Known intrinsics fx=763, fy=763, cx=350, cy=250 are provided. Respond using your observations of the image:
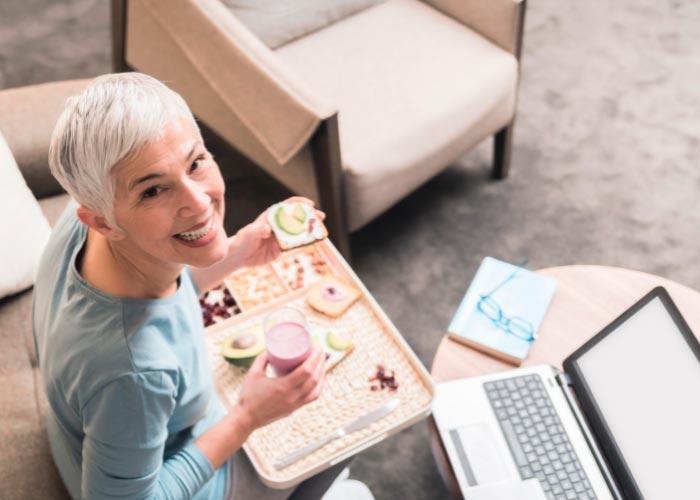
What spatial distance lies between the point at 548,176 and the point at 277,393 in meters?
1.58

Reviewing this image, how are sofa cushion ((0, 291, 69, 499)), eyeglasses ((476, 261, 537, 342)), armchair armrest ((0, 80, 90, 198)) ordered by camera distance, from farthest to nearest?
armchair armrest ((0, 80, 90, 198)) → eyeglasses ((476, 261, 537, 342)) → sofa cushion ((0, 291, 69, 499))

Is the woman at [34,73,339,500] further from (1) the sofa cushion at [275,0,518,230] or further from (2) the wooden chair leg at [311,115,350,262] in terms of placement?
(1) the sofa cushion at [275,0,518,230]

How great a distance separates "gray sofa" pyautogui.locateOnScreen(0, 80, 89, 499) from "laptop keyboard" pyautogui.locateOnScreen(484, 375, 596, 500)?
84 cm

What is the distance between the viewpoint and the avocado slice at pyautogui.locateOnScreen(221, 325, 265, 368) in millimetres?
1442

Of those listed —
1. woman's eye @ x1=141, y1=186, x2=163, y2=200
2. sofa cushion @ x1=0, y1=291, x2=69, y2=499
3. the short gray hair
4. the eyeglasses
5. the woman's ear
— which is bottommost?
sofa cushion @ x1=0, y1=291, x2=69, y2=499

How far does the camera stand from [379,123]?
2.05 m

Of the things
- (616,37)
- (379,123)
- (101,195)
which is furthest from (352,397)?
(616,37)

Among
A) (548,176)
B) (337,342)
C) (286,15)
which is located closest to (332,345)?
(337,342)

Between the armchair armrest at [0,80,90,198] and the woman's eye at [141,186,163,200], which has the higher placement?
the woman's eye at [141,186,163,200]

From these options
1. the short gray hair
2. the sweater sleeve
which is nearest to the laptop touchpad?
the sweater sleeve

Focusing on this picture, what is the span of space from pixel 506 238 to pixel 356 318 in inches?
39.3

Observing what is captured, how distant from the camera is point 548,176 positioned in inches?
101

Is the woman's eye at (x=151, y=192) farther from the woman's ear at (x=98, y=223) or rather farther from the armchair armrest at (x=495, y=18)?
the armchair armrest at (x=495, y=18)

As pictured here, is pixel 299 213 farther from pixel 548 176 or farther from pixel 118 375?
pixel 548 176
